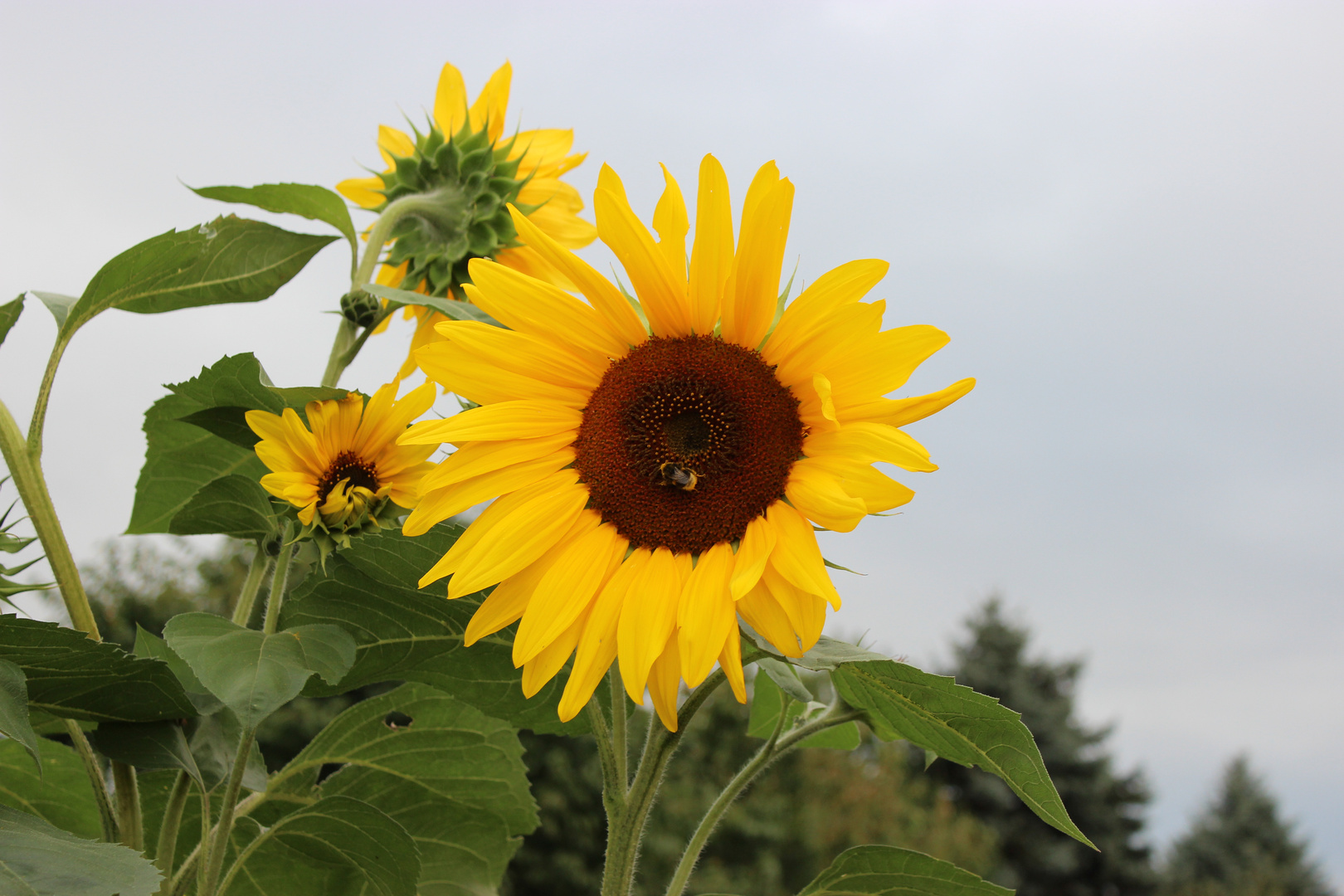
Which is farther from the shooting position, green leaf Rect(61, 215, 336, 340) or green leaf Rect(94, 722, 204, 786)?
green leaf Rect(61, 215, 336, 340)

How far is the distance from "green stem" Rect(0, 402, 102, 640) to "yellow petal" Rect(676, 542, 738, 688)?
72 centimetres

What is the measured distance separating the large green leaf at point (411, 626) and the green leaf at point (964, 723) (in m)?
0.37

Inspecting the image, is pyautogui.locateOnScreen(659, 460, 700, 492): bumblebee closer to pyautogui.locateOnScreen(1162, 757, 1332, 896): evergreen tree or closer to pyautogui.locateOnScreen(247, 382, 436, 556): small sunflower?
pyautogui.locateOnScreen(247, 382, 436, 556): small sunflower

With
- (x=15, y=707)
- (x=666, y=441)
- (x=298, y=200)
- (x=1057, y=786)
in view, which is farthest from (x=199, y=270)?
(x=1057, y=786)

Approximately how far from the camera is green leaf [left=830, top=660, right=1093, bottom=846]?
3.15 ft

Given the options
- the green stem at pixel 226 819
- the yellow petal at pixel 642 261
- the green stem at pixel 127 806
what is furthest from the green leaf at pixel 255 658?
the yellow petal at pixel 642 261

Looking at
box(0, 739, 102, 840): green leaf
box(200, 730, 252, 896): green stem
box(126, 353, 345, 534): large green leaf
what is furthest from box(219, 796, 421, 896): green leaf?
box(126, 353, 345, 534): large green leaf

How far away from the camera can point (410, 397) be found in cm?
116

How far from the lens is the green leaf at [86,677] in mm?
1036

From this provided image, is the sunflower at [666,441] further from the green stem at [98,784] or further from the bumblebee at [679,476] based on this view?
the green stem at [98,784]

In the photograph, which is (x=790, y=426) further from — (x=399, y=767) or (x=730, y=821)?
(x=730, y=821)

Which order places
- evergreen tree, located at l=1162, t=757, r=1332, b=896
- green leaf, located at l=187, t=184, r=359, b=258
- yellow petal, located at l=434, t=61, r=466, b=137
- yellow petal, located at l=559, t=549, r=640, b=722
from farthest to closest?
evergreen tree, located at l=1162, t=757, r=1332, b=896, yellow petal, located at l=434, t=61, r=466, b=137, green leaf, located at l=187, t=184, r=359, b=258, yellow petal, located at l=559, t=549, r=640, b=722

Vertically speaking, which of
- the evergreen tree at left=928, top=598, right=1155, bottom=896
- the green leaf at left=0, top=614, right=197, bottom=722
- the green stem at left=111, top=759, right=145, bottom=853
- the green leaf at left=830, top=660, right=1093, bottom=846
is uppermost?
the evergreen tree at left=928, top=598, right=1155, bottom=896

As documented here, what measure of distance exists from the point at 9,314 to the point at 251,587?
1.41ft
